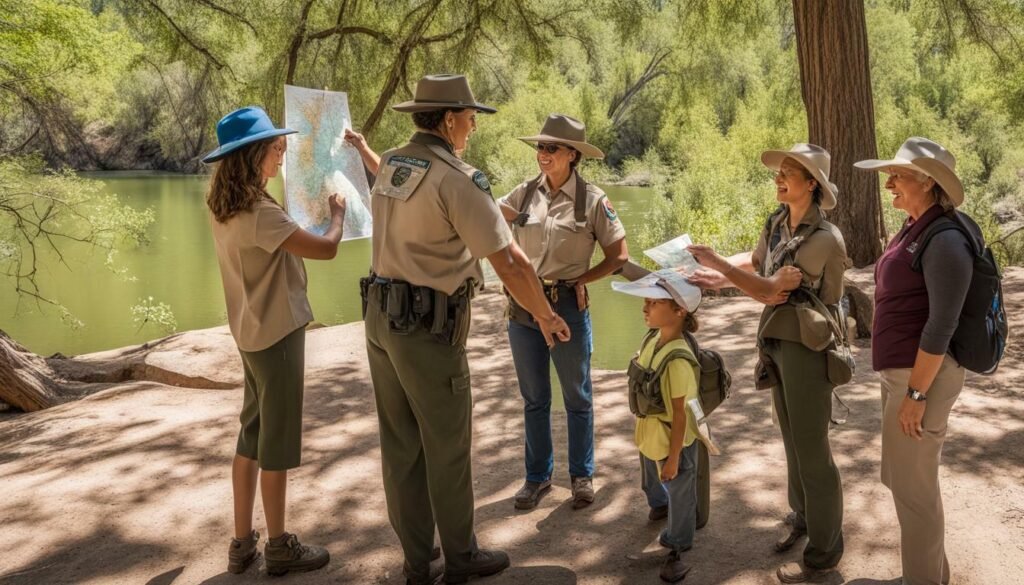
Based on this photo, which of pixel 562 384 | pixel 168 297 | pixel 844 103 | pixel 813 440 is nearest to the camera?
pixel 813 440

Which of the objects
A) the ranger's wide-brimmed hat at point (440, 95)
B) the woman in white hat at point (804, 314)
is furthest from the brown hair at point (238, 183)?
the woman in white hat at point (804, 314)

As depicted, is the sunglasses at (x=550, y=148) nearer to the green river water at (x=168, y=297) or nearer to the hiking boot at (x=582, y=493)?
the hiking boot at (x=582, y=493)

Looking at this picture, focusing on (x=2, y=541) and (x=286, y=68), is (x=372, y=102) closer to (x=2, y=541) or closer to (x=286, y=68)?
(x=286, y=68)

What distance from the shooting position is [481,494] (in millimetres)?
4098

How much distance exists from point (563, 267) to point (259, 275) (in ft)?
4.26

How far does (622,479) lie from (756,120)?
2560 cm

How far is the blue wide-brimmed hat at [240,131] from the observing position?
2984 millimetres

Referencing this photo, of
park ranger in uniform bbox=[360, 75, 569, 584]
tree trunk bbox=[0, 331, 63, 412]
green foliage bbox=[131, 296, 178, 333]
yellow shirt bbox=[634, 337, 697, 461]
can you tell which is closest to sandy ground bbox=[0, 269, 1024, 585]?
park ranger in uniform bbox=[360, 75, 569, 584]

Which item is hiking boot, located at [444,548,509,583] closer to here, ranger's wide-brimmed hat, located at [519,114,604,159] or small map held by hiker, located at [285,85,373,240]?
small map held by hiker, located at [285,85,373,240]

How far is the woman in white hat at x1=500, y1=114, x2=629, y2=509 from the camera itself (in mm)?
3734

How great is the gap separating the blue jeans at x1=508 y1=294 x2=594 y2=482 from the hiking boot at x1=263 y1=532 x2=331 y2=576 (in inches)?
42.6

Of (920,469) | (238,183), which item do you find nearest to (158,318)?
(238,183)

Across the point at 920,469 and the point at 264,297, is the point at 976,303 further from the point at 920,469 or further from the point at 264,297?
the point at 264,297

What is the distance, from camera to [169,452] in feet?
15.5
